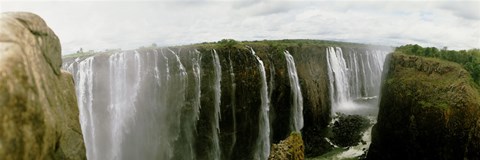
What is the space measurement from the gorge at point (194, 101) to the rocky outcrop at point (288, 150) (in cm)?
1401

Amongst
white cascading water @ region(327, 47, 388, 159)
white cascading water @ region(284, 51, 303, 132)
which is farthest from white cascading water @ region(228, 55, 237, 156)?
white cascading water @ region(327, 47, 388, 159)

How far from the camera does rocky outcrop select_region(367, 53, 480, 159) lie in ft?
65.4

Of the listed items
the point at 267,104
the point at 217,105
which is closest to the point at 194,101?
the point at 217,105

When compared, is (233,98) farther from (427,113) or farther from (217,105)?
(427,113)

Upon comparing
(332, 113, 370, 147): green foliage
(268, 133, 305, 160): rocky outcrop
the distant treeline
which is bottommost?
(332, 113, 370, 147): green foliage

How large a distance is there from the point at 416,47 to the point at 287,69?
32.8ft

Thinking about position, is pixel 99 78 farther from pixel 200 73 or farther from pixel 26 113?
pixel 26 113

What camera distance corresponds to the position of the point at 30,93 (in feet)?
17.0

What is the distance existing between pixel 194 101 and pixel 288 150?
1540 centimetres

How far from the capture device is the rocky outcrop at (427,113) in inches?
785

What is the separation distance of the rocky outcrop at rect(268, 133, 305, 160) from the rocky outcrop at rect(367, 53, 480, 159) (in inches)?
319

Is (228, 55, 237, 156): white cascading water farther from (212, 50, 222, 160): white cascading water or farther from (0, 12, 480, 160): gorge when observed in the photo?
(212, 50, 222, 160): white cascading water

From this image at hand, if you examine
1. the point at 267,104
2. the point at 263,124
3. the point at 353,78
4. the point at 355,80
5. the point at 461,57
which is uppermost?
the point at 461,57

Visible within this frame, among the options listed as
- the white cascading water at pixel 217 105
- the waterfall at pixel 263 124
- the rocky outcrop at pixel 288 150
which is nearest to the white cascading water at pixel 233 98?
the white cascading water at pixel 217 105
